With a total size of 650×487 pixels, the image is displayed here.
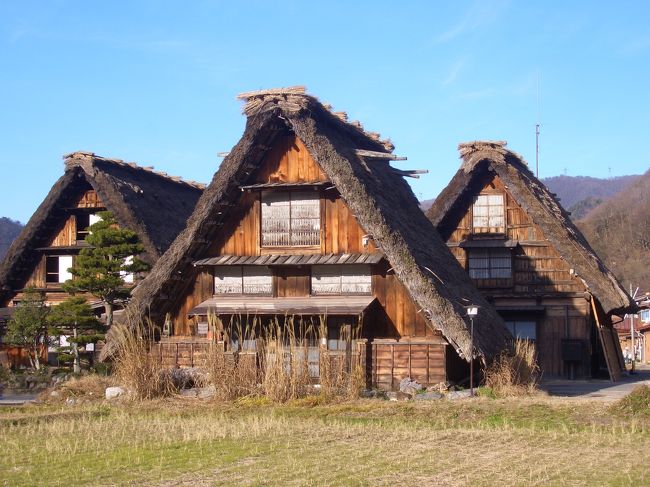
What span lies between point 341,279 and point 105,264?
6646 mm

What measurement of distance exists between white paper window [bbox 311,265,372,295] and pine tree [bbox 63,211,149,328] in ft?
18.5

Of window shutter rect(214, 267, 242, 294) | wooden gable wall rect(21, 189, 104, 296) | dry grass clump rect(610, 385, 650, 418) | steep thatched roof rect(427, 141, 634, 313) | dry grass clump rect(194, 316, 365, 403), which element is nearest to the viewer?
dry grass clump rect(610, 385, 650, 418)

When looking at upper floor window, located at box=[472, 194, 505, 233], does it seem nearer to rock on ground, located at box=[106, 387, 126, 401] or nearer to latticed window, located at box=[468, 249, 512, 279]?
latticed window, located at box=[468, 249, 512, 279]

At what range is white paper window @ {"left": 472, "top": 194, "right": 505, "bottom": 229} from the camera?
92.1 feet

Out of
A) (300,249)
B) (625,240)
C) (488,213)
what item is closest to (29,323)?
(300,249)

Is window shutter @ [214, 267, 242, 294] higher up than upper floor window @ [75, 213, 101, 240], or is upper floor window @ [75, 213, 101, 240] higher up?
upper floor window @ [75, 213, 101, 240]

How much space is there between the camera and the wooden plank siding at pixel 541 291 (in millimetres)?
26375

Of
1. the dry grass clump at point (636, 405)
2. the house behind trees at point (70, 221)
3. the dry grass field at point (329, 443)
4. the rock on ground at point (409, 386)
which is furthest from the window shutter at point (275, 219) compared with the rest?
the dry grass clump at point (636, 405)

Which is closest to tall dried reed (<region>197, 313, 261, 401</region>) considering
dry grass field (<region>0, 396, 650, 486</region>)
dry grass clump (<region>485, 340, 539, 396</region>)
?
dry grass field (<region>0, 396, 650, 486</region>)

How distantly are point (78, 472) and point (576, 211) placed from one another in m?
108

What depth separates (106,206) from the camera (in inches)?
1155

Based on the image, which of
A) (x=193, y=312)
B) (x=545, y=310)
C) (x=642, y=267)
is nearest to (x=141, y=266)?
(x=193, y=312)

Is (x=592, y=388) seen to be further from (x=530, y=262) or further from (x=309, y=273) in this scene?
(x=309, y=273)

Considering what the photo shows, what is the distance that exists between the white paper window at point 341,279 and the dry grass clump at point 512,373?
11.2 ft
